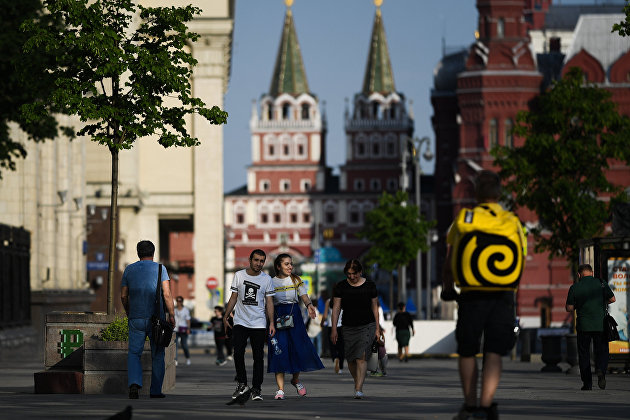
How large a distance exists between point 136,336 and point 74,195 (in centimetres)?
3903

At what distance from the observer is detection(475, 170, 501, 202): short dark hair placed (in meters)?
10.5

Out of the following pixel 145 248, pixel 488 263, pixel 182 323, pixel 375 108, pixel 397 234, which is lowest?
pixel 182 323

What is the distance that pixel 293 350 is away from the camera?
16.3 meters

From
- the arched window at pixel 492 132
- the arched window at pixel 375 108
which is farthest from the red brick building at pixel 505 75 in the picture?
the arched window at pixel 375 108

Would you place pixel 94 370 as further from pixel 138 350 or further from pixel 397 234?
pixel 397 234

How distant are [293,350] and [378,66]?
499ft

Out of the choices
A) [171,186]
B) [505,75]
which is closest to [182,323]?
[171,186]

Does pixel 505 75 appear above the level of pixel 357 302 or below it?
above

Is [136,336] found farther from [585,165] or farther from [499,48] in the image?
[499,48]

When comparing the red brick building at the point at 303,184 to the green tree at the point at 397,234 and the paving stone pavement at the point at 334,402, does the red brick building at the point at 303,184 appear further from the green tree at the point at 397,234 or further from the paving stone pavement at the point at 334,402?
the paving stone pavement at the point at 334,402

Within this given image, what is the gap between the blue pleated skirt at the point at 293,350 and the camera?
16219 millimetres

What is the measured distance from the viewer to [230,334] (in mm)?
16062

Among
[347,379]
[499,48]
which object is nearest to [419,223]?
[499,48]

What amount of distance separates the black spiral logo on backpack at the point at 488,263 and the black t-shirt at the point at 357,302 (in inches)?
231
